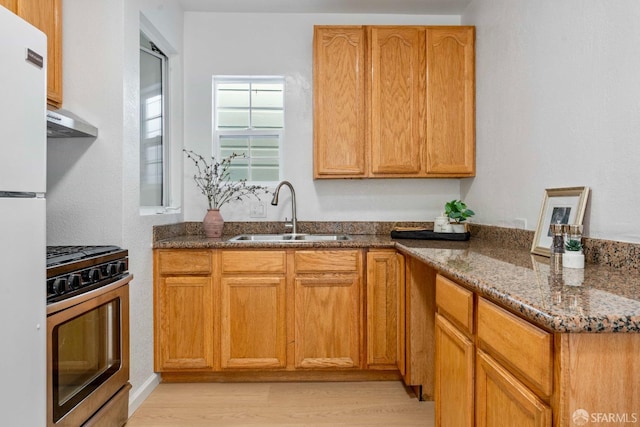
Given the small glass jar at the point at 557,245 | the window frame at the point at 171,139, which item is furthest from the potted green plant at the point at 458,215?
the window frame at the point at 171,139

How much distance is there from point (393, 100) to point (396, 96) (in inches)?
1.4

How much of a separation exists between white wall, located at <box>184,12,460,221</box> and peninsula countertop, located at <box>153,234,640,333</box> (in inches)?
47.6

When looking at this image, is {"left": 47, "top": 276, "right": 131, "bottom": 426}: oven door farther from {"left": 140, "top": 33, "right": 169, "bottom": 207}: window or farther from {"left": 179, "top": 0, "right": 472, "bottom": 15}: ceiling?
{"left": 179, "top": 0, "right": 472, "bottom": 15}: ceiling

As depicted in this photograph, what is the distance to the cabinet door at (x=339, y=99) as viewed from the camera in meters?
2.81

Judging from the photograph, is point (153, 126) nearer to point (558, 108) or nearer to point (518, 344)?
point (558, 108)

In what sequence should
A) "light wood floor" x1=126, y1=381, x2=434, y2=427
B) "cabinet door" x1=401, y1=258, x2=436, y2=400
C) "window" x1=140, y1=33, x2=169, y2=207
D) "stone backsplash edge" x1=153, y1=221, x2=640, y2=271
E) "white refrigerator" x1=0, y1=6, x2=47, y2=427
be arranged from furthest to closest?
"window" x1=140, y1=33, x2=169, y2=207
"cabinet door" x1=401, y1=258, x2=436, y2=400
"light wood floor" x1=126, y1=381, x2=434, y2=427
"stone backsplash edge" x1=153, y1=221, x2=640, y2=271
"white refrigerator" x1=0, y1=6, x2=47, y2=427

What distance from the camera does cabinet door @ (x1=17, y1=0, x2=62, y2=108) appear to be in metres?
1.86

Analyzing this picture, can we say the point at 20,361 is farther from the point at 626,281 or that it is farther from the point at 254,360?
the point at 626,281

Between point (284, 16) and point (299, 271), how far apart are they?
1.97m

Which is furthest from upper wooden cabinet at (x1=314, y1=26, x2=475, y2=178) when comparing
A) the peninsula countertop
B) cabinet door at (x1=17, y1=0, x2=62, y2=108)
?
cabinet door at (x1=17, y1=0, x2=62, y2=108)

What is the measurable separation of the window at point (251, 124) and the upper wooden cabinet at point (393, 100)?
489mm

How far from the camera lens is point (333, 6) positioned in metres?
3.01

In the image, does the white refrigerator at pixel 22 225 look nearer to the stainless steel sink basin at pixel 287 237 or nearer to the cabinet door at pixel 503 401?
the cabinet door at pixel 503 401
